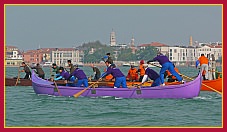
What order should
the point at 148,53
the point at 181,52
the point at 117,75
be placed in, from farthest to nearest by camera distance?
the point at 181,52, the point at 148,53, the point at 117,75

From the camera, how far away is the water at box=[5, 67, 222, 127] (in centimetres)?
1581

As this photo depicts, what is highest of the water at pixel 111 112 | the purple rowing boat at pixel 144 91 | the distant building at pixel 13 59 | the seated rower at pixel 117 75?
the distant building at pixel 13 59

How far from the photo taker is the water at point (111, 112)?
15.8 metres

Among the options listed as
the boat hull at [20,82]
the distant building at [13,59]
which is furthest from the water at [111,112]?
the distant building at [13,59]

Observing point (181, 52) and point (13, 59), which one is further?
point (181, 52)

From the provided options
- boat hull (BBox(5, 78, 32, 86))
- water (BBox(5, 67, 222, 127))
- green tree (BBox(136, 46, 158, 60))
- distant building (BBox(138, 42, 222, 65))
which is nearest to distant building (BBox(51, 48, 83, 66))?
distant building (BBox(138, 42, 222, 65))

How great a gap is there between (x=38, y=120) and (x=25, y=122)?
49cm

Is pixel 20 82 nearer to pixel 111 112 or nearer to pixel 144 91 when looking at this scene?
pixel 144 91

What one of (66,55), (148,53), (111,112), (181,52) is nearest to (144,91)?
(111,112)

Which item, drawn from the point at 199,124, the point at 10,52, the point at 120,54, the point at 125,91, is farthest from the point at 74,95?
the point at 120,54

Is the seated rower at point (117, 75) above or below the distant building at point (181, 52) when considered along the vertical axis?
below

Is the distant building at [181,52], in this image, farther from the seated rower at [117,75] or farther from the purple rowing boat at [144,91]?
the seated rower at [117,75]

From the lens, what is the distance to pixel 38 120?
53.3 ft

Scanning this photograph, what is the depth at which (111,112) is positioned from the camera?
1784 cm
